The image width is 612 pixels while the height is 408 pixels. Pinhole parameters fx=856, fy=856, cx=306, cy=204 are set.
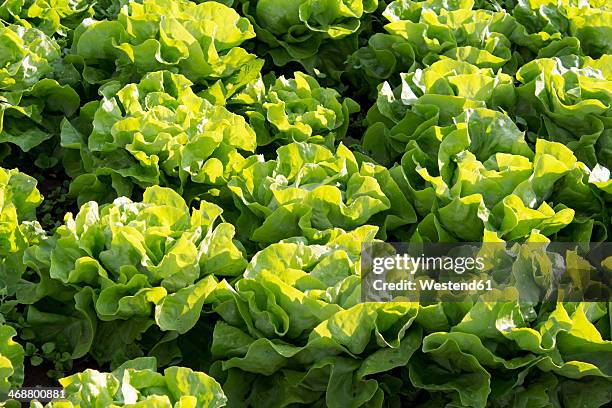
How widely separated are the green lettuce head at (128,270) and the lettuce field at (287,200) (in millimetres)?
11

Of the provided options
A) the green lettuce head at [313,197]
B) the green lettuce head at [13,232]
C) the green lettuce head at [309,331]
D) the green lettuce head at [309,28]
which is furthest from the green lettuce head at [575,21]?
the green lettuce head at [13,232]

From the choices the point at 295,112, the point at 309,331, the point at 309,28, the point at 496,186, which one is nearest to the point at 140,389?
the point at 309,331

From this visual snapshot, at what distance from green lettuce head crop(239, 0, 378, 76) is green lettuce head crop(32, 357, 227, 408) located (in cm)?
277

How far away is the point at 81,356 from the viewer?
3.88 meters

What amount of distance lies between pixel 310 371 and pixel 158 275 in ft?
2.46

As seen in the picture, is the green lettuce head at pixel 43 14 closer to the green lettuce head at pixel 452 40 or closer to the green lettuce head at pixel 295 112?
the green lettuce head at pixel 295 112

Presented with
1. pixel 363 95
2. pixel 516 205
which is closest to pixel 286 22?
pixel 363 95

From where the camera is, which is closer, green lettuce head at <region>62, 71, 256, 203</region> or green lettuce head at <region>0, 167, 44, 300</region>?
green lettuce head at <region>0, 167, 44, 300</region>

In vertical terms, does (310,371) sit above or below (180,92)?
below

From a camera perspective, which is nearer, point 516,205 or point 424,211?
point 516,205

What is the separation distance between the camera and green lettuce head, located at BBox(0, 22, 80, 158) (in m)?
A: 4.75

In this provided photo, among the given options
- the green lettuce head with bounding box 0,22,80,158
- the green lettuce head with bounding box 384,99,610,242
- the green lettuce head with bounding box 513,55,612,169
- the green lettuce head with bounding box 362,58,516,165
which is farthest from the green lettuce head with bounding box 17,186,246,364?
the green lettuce head with bounding box 513,55,612,169

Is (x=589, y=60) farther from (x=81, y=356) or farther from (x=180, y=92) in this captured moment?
(x=81, y=356)

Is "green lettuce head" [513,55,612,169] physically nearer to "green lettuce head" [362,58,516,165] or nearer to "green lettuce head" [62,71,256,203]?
"green lettuce head" [362,58,516,165]
